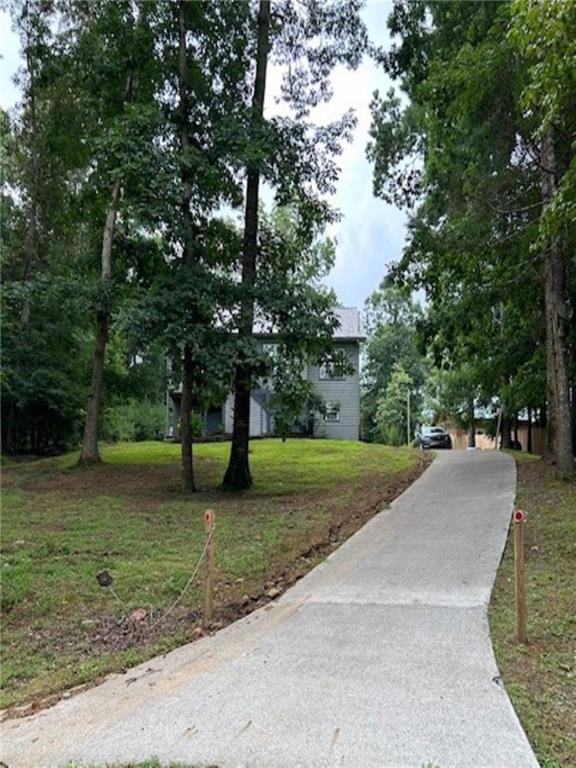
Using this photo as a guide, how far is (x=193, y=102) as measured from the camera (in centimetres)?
1277

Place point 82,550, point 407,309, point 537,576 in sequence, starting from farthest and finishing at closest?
point 407,309, point 82,550, point 537,576

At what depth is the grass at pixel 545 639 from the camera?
3135mm

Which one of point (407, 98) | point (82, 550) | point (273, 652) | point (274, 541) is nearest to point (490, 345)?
point (407, 98)

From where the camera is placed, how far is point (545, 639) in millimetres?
4457

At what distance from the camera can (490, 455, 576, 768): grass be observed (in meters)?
3.13

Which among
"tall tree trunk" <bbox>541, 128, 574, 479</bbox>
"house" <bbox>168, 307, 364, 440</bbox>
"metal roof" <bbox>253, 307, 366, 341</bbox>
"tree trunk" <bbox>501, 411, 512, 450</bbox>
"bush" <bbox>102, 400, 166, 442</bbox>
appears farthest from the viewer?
"metal roof" <bbox>253, 307, 366, 341</bbox>

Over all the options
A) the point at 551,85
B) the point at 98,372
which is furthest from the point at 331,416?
the point at 551,85

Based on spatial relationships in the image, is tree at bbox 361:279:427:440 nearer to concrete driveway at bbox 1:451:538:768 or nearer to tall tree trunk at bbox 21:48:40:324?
tall tree trunk at bbox 21:48:40:324

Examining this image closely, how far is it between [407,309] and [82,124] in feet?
152

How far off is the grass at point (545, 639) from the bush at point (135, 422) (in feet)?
68.9

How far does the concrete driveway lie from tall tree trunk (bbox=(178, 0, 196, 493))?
6.58m

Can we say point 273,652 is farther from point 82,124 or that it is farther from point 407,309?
point 407,309

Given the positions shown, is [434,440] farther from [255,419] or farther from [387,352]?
[387,352]

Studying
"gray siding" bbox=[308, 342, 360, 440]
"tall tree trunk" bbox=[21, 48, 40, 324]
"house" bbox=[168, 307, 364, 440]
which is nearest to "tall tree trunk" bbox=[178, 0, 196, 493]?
"tall tree trunk" bbox=[21, 48, 40, 324]
